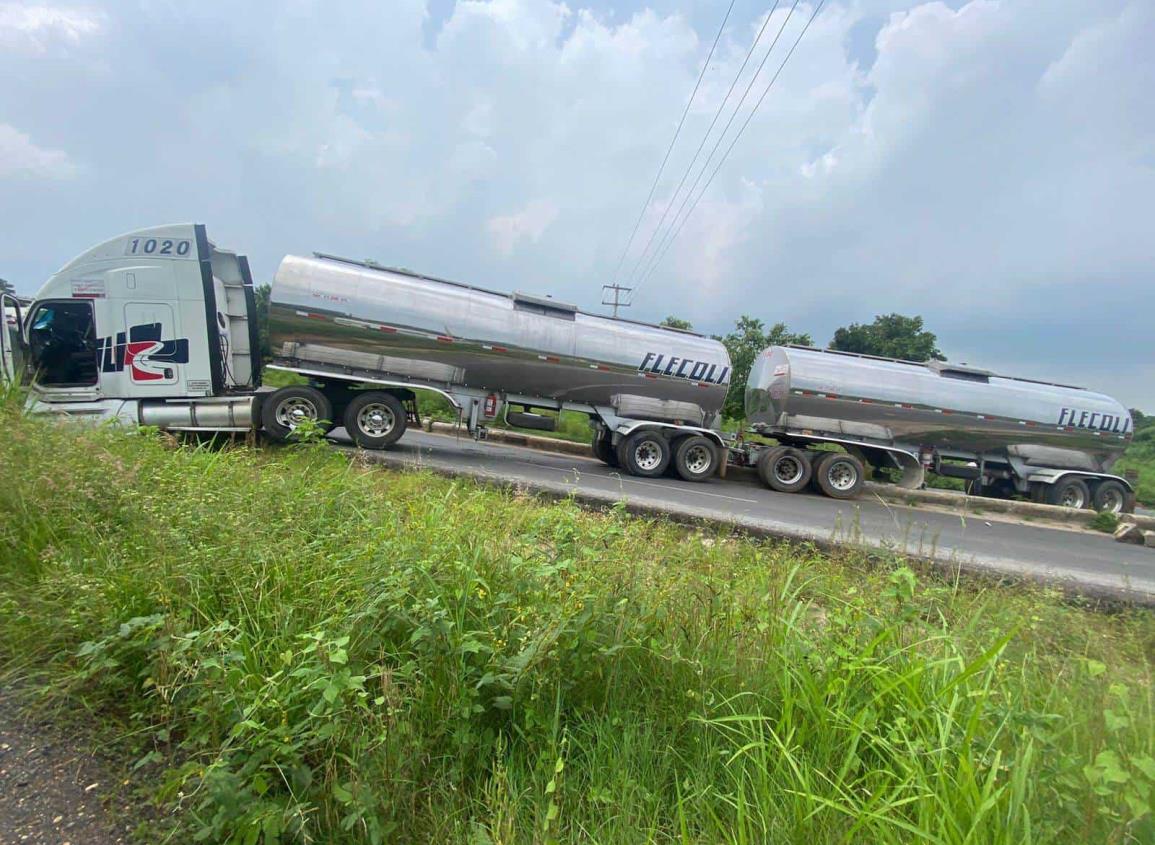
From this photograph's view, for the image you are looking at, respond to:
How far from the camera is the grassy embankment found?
67.8 inches

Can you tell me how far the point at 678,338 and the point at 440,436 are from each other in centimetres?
697

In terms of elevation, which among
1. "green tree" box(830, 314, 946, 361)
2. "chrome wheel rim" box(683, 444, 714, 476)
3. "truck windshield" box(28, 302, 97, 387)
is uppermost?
"green tree" box(830, 314, 946, 361)

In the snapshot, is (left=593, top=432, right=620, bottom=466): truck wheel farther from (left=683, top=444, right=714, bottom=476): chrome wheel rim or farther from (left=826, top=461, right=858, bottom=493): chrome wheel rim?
(left=826, top=461, right=858, bottom=493): chrome wheel rim

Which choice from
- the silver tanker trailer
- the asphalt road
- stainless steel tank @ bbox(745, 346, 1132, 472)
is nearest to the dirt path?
the asphalt road

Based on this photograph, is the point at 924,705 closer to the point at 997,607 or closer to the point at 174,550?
the point at 997,607

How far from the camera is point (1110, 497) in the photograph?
13.6 metres

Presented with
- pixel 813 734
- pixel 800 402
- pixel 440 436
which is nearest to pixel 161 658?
pixel 813 734

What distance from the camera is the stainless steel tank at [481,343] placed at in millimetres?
9594

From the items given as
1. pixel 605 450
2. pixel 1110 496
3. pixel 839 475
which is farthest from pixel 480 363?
pixel 1110 496

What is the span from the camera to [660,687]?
2.24m

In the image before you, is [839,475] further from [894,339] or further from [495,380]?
[894,339]

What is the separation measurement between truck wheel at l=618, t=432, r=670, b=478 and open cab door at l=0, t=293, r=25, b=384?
952 cm

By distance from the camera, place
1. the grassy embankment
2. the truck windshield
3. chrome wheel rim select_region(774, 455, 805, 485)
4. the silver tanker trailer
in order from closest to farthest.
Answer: the grassy embankment < the truck windshield < the silver tanker trailer < chrome wheel rim select_region(774, 455, 805, 485)

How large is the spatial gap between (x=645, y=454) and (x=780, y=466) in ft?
10.0
